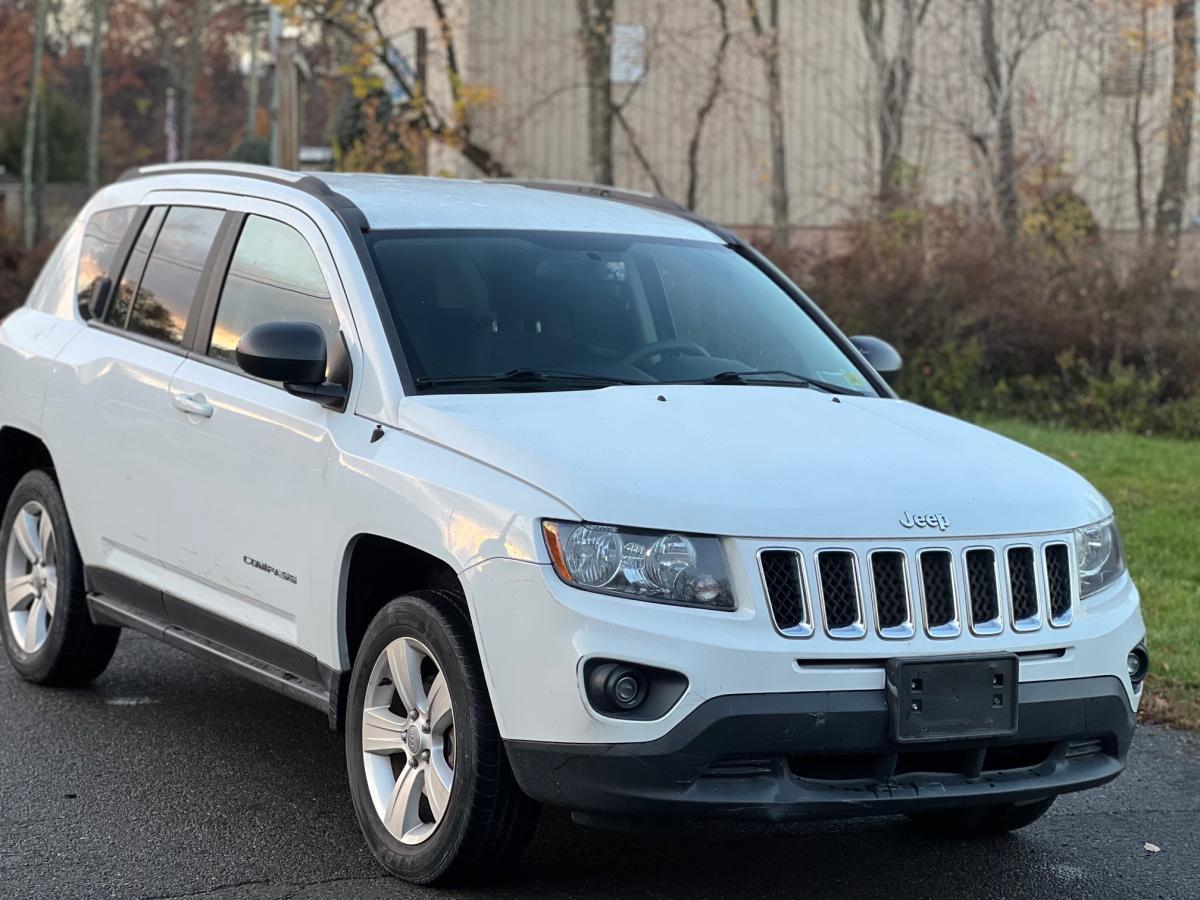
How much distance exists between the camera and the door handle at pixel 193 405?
5375mm

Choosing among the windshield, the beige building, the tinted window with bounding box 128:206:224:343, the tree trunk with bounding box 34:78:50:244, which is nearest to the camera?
the windshield

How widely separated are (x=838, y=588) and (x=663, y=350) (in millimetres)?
1480

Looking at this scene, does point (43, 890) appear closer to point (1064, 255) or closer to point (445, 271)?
point (445, 271)

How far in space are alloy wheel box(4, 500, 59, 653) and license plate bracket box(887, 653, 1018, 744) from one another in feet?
12.1

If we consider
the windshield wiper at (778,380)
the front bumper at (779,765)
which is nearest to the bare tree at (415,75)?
the windshield wiper at (778,380)

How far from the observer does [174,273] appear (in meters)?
6.03

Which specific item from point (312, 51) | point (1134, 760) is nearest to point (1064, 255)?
point (1134, 760)

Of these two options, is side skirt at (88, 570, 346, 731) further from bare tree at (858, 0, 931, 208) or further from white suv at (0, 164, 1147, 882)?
bare tree at (858, 0, 931, 208)

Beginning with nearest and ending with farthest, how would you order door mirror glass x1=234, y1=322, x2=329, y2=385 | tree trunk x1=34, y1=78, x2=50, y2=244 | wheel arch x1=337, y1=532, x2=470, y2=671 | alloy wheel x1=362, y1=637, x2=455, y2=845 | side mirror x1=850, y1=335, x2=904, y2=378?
1. alloy wheel x1=362, y1=637, x2=455, y2=845
2. wheel arch x1=337, y1=532, x2=470, y2=671
3. door mirror glass x1=234, y1=322, x2=329, y2=385
4. side mirror x1=850, y1=335, x2=904, y2=378
5. tree trunk x1=34, y1=78, x2=50, y2=244

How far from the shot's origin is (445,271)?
5234mm

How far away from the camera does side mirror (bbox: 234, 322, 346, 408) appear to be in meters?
4.79

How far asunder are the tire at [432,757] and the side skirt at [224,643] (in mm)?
203

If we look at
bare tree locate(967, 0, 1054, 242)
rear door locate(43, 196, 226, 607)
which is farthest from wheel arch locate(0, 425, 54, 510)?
bare tree locate(967, 0, 1054, 242)

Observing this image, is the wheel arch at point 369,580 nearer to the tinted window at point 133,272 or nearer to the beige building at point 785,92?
the tinted window at point 133,272
